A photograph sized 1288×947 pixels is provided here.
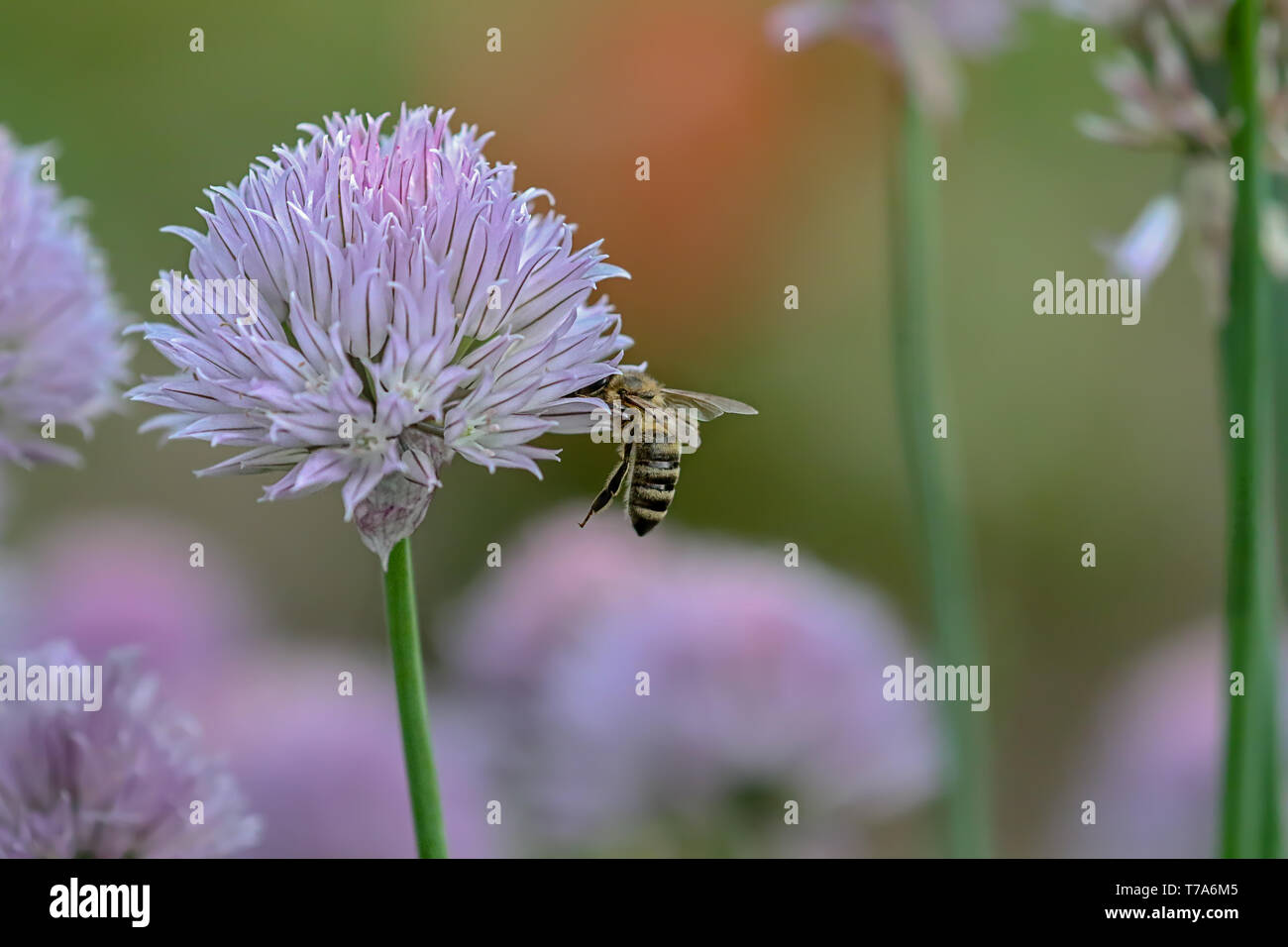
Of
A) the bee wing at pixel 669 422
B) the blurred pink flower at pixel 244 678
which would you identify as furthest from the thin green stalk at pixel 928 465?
the blurred pink flower at pixel 244 678

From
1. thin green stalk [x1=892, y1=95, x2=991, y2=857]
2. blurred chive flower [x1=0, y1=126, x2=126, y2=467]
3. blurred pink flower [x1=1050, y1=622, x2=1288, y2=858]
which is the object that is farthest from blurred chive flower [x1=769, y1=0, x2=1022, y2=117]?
blurred chive flower [x1=0, y1=126, x2=126, y2=467]

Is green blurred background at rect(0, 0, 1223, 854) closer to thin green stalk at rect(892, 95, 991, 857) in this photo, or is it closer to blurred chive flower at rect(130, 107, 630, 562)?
thin green stalk at rect(892, 95, 991, 857)

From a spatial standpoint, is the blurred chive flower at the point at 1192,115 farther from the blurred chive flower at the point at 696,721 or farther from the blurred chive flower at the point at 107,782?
the blurred chive flower at the point at 107,782

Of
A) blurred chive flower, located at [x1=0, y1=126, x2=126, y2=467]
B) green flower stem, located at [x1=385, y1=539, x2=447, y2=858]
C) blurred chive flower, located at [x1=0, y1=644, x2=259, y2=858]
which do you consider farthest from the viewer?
blurred chive flower, located at [x1=0, y1=126, x2=126, y2=467]
